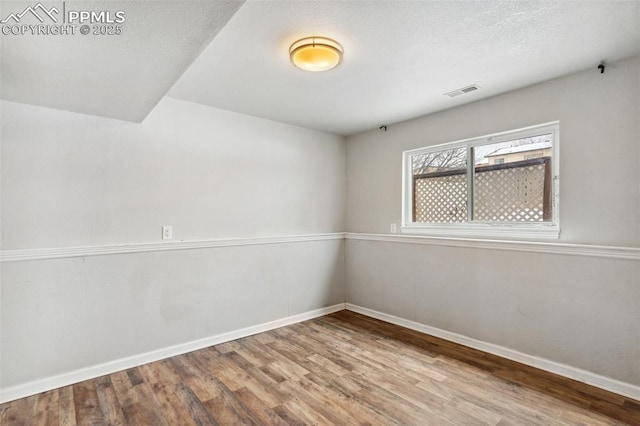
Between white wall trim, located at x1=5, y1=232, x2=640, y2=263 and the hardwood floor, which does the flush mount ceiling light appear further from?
the hardwood floor

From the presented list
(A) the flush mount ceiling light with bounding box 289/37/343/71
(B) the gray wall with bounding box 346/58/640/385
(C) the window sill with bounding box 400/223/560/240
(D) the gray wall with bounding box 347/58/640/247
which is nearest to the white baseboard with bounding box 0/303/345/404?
(B) the gray wall with bounding box 346/58/640/385

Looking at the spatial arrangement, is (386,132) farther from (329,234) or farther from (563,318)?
(563,318)

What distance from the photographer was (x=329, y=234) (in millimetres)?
4141

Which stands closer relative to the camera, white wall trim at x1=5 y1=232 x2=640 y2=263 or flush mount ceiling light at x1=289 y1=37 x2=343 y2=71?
flush mount ceiling light at x1=289 y1=37 x2=343 y2=71

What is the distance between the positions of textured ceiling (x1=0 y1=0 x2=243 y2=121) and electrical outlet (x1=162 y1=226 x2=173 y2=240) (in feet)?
3.49

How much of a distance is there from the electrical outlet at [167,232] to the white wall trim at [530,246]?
232 centimetres

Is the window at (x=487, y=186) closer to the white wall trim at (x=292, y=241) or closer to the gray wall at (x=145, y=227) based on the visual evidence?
the white wall trim at (x=292, y=241)

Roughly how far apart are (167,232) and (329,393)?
75.6 inches

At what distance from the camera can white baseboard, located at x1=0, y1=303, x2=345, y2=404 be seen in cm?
220

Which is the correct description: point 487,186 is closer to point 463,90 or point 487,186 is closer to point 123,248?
point 463,90

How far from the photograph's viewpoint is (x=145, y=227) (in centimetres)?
275

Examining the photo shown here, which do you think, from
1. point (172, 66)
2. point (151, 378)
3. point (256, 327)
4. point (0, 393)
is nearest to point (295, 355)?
point (256, 327)

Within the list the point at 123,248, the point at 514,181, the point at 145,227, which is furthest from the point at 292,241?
the point at 514,181

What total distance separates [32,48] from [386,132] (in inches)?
126
